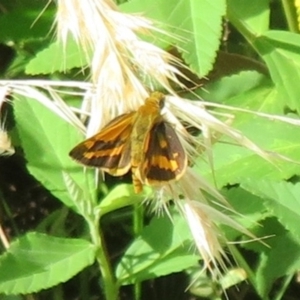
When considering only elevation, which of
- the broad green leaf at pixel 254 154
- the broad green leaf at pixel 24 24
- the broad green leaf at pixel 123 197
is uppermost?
the broad green leaf at pixel 24 24

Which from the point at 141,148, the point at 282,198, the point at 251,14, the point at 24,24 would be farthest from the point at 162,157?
the point at 24,24

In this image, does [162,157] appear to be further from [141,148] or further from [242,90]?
[242,90]

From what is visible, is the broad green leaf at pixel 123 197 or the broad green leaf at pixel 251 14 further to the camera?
the broad green leaf at pixel 251 14

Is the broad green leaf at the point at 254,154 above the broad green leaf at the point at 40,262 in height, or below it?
above

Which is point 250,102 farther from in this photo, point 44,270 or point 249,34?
point 44,270

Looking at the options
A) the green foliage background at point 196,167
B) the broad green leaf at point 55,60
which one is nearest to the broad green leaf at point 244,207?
the green foliage background at point 196,167

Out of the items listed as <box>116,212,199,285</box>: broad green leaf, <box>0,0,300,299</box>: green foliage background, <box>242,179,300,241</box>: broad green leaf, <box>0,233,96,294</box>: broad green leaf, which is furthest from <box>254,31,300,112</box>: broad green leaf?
<box>0,233,96,294</box>: broad green leaf

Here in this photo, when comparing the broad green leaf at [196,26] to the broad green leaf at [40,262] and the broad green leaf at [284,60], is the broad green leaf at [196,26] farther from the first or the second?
the broad green leaf at [40,262]
